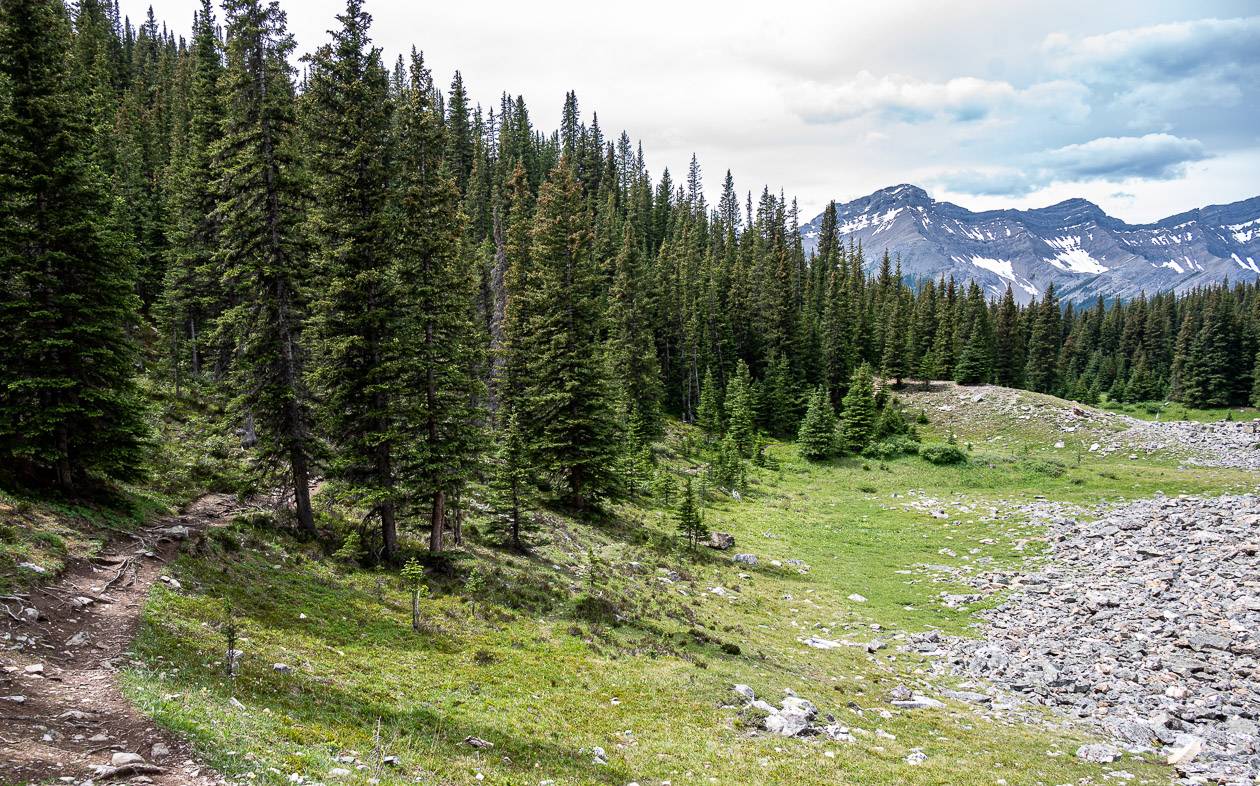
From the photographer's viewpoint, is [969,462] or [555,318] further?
[969,462]

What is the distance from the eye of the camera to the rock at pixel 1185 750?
41.7 ft

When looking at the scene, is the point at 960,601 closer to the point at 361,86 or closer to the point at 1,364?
the point at 361,86

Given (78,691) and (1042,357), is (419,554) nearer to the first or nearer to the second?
(78,691)

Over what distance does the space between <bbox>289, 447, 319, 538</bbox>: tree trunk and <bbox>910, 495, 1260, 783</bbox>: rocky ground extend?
22.6 meters

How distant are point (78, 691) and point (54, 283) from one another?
13341 mm

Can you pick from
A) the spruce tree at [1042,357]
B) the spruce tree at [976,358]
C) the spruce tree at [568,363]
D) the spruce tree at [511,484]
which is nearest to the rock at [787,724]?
the spruce tree at [511,484]

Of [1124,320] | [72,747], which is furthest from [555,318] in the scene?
[1124,320]

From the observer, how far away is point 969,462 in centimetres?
4878

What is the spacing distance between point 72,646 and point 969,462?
179 feet

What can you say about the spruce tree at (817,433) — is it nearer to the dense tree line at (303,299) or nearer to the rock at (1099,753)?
the dense tree line at (303,299)

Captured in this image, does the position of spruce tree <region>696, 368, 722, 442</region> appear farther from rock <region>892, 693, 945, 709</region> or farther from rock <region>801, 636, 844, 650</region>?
rock <region>892, 693, 945, 709</region>

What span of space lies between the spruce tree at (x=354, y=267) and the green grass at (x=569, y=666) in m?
4.11

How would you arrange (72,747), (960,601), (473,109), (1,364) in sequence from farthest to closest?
(473,109) → (960,601) → (1,364) → (72,747)

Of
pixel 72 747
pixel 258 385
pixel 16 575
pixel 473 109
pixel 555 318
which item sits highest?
pixel 473 109
